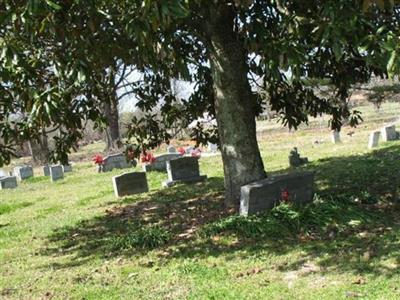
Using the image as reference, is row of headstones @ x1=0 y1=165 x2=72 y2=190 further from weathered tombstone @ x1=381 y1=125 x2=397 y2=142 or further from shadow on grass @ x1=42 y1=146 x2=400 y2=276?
weathered tombstone @ x1=381 y1=125 x2=397 y2=142

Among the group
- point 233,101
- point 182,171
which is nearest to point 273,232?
point 233,101

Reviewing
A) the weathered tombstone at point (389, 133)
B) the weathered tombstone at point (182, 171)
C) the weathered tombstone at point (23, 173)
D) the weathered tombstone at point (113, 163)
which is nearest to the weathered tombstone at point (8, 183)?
the weathered tombstone at point (23, 173)

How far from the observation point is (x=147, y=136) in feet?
42.9

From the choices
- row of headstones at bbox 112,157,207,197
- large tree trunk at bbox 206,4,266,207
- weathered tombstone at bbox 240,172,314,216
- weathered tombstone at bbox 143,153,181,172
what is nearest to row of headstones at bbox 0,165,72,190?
weathered tombstone at bbox 143,153,181,172

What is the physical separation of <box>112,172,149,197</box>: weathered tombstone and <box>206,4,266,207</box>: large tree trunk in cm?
599

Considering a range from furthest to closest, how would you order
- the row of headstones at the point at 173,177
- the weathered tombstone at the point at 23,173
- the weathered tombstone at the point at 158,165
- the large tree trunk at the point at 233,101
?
the weathered tombstone at the point at 23,173, the weathered tombstone at the point at 158,165, the row of headstones at the point at 173,177, the large tree trunk at the point at 233,101

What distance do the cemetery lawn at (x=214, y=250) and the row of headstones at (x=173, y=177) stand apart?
Answer: 241 centimetres

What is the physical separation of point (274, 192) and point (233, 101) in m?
1.66

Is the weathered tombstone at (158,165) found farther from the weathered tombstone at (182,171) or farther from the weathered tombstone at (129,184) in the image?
the weathered tombstone at (129,184)

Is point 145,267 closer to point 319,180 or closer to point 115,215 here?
point 115,215

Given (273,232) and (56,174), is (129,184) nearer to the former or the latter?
(273,232)

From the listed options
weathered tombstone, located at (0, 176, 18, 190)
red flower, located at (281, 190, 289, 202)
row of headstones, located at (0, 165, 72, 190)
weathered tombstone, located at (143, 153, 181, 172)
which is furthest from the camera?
row of headstones, located at (0, 165, 72, 190)

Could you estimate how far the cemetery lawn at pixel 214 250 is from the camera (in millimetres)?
6020

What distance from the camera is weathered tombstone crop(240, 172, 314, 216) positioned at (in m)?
8.43
